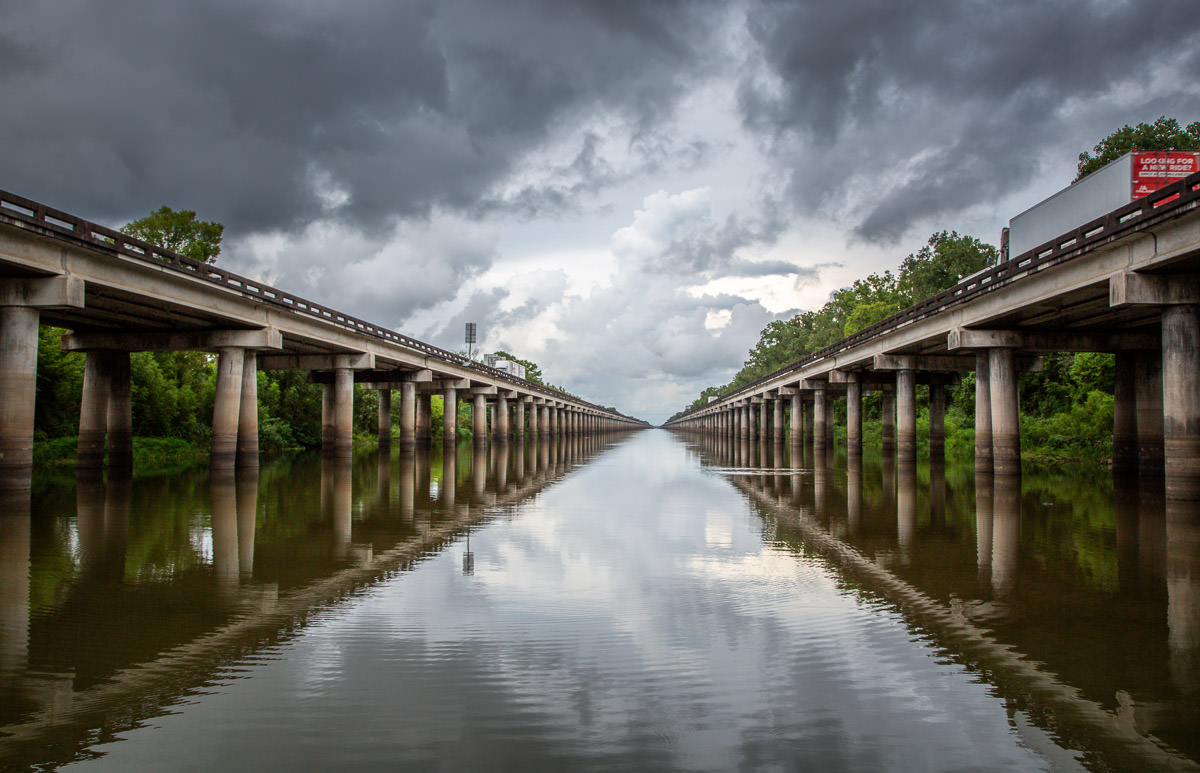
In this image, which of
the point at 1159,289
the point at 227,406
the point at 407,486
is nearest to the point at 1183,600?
the point at 1159,289

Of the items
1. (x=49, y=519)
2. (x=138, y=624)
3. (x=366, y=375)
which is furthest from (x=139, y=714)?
(x=366, y=375)

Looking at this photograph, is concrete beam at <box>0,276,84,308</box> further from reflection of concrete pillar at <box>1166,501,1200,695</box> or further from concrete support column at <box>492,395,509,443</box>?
concrete support column at <box>492,395,509,443</box>

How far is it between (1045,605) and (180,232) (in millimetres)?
59796

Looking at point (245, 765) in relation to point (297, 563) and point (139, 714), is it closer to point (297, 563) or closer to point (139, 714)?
point (139, 714)

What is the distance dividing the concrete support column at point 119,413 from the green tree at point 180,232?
21820 mm

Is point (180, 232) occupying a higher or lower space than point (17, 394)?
higher

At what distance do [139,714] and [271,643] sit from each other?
191cm

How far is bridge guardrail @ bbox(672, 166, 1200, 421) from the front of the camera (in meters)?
18.3

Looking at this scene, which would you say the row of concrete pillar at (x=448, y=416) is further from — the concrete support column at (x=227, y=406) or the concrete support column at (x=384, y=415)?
the concrete support column at (x=227, y=406)

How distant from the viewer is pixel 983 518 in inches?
731

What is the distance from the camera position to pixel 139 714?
231 inches

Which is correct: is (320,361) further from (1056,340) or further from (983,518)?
(1056,340)

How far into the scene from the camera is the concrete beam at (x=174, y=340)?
33.3 metres

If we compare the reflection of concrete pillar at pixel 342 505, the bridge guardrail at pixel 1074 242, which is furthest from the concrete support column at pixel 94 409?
the bridge guardrail at pixel 1074 242
